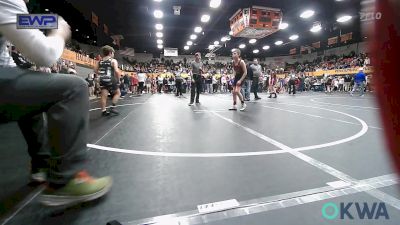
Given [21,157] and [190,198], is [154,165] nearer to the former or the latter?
[190,198]

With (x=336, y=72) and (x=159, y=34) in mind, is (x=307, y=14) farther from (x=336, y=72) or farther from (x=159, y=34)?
(x=159, y=34)

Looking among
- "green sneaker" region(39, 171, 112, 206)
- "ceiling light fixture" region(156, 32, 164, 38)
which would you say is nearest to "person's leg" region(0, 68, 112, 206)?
"green sneaker" region(39, 171, 112, 206)

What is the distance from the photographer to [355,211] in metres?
1.30

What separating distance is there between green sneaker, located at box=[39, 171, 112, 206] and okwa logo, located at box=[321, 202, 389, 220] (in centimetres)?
124

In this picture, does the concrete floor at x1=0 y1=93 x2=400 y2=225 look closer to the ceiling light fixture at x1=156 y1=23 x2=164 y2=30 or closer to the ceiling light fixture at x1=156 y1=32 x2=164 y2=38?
the ceiling light fixture at x1=156 y1=23 x2=164 y2=30

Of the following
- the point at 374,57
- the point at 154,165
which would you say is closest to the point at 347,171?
the point at 154,165

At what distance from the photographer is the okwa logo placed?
125 centimetres

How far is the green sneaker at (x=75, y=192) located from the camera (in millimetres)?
1358

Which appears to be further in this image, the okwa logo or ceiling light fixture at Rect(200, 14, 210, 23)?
ceiling light fixture at Rect(200, 14, 210, 23)

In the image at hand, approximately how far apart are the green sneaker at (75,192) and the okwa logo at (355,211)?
4.08 ft

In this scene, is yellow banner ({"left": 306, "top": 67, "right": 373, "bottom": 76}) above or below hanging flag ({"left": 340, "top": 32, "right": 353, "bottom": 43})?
below

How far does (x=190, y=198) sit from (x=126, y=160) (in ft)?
3.24

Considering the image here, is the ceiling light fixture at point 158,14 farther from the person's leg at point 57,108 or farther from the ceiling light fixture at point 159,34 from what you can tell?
the person's leg at point 57,108

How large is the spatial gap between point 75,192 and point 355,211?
4.85 feet
